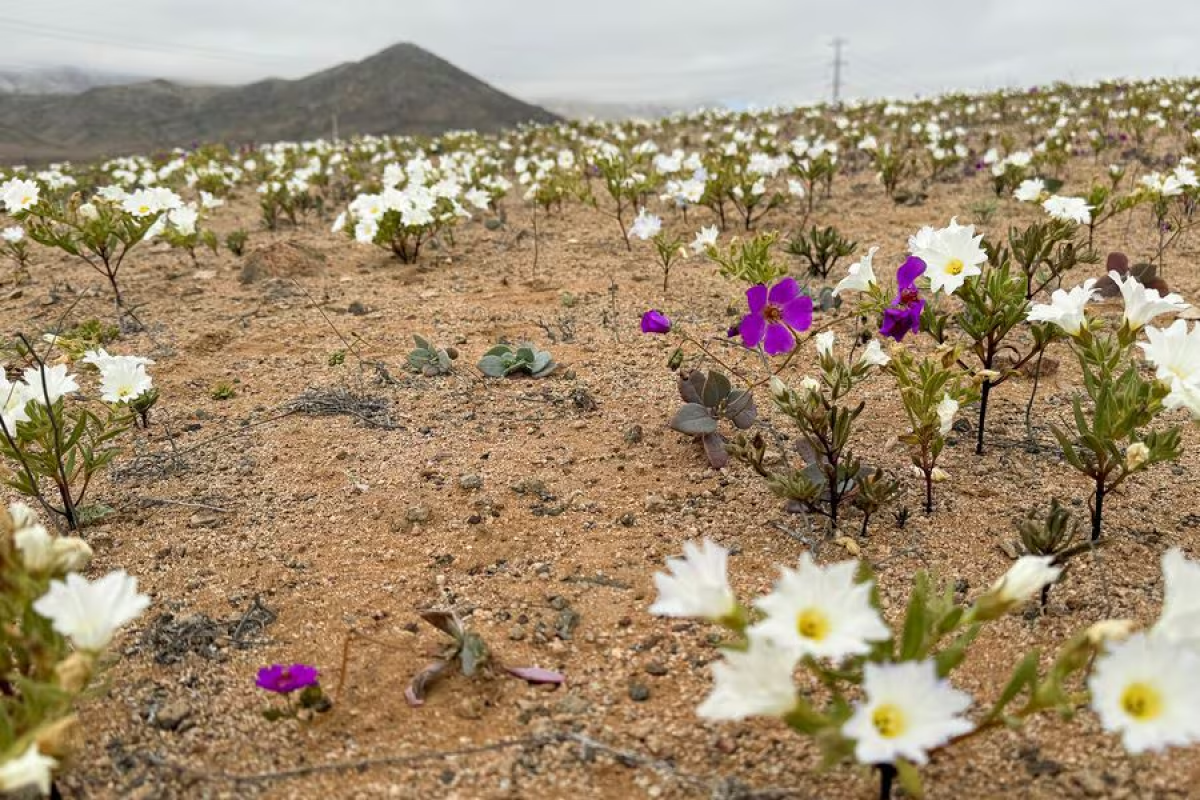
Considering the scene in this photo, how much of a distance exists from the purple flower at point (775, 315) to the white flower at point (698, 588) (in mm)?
1323

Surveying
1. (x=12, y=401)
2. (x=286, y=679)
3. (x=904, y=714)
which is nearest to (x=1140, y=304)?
(x=904, y=714)

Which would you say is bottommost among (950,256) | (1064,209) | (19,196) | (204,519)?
(204,519)

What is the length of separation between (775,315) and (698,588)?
143cm

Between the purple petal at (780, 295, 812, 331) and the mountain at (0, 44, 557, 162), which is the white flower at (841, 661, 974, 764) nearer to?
the purple petal at (780, 295, 812, 331)

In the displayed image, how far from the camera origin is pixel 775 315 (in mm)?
2523

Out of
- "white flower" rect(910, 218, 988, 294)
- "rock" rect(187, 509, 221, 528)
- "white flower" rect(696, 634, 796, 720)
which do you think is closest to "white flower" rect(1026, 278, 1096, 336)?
"white flower" rect(910, 218, 988, 294)

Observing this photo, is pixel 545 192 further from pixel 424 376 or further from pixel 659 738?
pixel 659 738

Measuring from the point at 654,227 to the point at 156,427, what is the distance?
8.14 feet

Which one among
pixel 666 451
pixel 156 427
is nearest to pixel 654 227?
pixel 666 451

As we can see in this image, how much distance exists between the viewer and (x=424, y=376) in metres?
3.57

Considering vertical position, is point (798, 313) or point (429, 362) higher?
point (798, 313)

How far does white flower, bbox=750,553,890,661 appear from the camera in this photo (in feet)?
3.82

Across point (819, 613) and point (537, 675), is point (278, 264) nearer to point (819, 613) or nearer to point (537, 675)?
point (537, 675)

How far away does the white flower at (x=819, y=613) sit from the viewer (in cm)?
116
